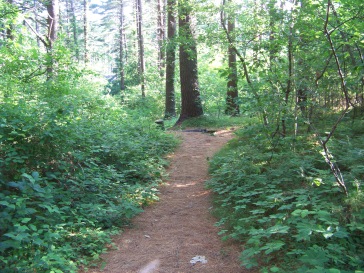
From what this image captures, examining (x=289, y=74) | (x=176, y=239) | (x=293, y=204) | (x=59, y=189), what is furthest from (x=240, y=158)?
(x=59, y=189)

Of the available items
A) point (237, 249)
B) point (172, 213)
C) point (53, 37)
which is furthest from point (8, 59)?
point (237, 249)

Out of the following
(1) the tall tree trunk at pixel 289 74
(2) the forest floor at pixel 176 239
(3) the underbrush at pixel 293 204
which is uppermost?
(1) the tall tree trunk at pixel 289 74

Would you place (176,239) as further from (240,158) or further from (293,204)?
(240,158)

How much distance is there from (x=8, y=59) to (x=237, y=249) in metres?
8.08

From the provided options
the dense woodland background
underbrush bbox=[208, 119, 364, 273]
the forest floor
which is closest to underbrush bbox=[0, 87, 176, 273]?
the dense woodland background

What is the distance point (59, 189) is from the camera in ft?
15.6

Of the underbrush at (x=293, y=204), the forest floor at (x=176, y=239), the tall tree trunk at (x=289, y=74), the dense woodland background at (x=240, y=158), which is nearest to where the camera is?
the underbrush at (x=293, y=204)

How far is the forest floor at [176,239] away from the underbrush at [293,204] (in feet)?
0.81

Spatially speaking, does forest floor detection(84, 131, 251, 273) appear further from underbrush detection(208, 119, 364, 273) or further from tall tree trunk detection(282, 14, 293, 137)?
tall tree trunk detection(282, 14, 293, 137)

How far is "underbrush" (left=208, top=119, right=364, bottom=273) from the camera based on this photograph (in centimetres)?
303

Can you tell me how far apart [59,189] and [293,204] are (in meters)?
3.41

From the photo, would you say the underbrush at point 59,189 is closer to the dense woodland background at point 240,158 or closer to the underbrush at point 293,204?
the dense woodland background at point 240,158

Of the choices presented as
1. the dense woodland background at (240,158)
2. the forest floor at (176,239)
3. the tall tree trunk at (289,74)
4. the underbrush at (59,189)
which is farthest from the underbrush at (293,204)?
the underbrush at (59,189)

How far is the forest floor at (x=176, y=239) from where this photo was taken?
12.5ft
